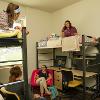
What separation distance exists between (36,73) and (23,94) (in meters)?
2.41

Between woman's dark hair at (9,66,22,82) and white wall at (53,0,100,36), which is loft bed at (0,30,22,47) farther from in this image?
white wall at (53,0,100,36)

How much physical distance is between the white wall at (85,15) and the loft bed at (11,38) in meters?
2.57

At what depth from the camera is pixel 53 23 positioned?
5.18 metres

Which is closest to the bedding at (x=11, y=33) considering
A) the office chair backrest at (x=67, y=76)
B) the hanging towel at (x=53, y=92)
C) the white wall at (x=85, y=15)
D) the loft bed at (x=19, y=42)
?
the loft bed at (x=19, y=42)

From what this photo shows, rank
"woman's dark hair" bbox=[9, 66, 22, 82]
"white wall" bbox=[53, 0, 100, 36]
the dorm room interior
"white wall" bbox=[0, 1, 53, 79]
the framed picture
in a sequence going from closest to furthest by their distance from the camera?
"woman's dark hair" bbox=[9, 66, 22, 82], the dorm room interior, "white wall" bbox=[53, 0, 100, 36], the framed picture, "white wall" bbox=[0, 1, 53, 79]

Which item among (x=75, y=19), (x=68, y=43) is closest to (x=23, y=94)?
(x=68, y=43)

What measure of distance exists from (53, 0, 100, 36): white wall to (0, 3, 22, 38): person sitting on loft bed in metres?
2.46

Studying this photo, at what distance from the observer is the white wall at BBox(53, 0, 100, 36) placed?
12.6 ft

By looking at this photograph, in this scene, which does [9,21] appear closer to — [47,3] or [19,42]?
[19,42]

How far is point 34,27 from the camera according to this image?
483 centimetres

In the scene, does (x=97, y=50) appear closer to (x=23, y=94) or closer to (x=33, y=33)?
(x=33, y=33)

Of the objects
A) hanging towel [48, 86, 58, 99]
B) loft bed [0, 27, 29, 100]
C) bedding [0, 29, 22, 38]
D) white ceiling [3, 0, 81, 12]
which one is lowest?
hanging towel [48, 86, 58, 99]

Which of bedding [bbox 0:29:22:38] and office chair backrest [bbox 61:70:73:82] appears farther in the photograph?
office chair backrest [bbox 61:70:73:82]

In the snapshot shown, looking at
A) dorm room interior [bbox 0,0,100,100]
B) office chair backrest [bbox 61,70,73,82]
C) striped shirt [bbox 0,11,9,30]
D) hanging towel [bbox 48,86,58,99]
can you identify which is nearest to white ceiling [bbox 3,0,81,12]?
dorm room interior [bbox 0,0,100,100]
